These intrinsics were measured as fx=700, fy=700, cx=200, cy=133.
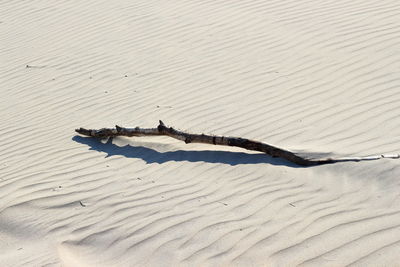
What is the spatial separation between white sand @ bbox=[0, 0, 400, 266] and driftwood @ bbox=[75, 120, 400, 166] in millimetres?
88

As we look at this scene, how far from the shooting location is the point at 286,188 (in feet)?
17.5

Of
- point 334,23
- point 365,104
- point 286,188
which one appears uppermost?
point 334,23

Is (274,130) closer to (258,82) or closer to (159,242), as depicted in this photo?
(258,82)

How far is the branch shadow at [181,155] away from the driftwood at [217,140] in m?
0.06

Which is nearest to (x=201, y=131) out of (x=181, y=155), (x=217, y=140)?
(x=181, y=155)

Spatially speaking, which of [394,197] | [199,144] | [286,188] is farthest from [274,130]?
[394,197]

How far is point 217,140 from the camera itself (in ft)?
20.3

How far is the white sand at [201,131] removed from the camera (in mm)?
4750

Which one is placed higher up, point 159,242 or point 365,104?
point 365,104

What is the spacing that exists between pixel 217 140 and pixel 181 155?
40cm

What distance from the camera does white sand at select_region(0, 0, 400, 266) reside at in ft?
15.6

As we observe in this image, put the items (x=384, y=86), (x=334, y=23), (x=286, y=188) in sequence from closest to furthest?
(x=286, y=188), (x=384, y=86), (x=334, y=23)

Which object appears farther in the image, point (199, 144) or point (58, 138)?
point (58, 138)

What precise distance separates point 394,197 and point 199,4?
6945 millimetres
